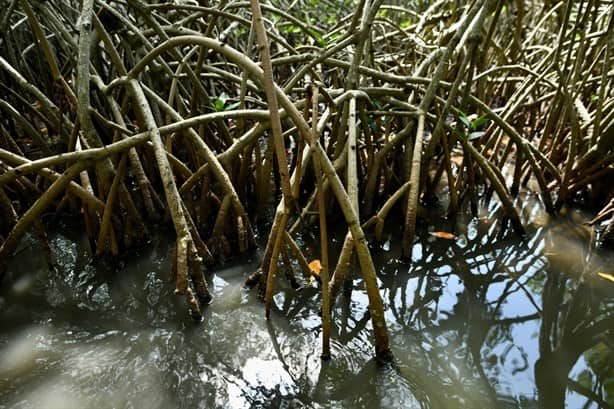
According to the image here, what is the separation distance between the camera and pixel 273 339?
1635mm

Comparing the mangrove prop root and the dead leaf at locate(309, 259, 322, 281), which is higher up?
the mangrove prop root

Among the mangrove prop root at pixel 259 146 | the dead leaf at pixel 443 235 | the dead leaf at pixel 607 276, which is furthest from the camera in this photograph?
the dead leaf at pixel 443 235

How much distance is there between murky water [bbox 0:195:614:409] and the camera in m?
1.38

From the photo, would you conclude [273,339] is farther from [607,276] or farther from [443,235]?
[607,276]

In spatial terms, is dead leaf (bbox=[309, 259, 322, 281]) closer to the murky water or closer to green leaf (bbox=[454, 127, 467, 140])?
the murky water

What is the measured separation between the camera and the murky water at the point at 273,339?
4.53 feet

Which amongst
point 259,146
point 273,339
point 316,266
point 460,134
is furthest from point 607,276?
point 259,146

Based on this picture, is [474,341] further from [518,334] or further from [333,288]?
[333,288]

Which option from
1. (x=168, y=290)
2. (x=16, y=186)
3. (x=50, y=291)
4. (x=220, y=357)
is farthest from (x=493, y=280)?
(x=16, y=186)

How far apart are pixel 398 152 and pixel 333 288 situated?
4.30 ft

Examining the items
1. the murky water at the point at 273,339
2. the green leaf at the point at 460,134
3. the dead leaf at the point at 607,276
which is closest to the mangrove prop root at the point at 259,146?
the green leaf at the point at 460,134

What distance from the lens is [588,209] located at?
2.77 meters

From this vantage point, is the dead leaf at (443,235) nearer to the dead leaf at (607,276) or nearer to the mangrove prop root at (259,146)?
the mangrove prop root at (259,146)

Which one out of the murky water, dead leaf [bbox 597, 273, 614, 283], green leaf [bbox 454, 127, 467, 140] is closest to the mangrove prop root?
green leaf [bbox 454, 127, 467, 140]
